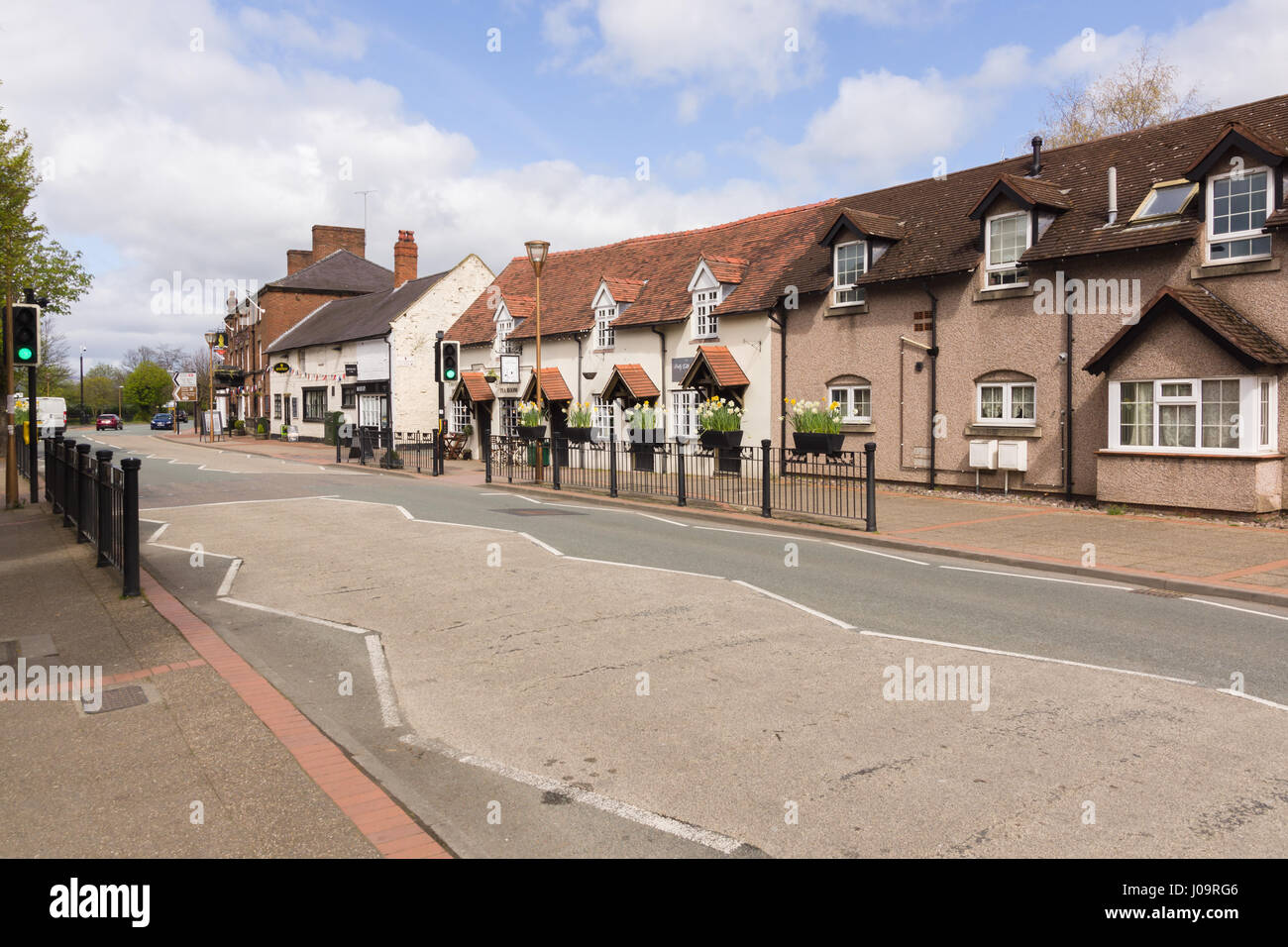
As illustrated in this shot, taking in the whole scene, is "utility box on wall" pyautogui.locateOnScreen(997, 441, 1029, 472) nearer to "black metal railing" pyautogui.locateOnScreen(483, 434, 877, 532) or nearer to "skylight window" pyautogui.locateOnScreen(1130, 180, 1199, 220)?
"black metal railing" pyautogui.locateOnScreen(483, 434, 877, 532)

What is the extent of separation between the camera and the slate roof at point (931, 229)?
18.2 meters

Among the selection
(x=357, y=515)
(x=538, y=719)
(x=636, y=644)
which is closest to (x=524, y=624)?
(x=636, y=644)

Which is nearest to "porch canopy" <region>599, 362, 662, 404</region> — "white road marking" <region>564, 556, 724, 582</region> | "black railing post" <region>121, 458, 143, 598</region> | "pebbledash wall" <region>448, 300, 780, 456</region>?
"pebbledash wall" <region>448, 300, 780, 456</region>

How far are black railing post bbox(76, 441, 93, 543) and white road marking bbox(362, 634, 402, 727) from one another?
6845 millimetres

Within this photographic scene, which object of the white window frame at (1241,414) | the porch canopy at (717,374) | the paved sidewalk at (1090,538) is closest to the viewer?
the paved sidewalk at (1090,538)

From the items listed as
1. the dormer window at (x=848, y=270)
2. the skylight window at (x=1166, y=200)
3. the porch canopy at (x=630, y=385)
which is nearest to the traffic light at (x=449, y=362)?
the porch canopy at (x=630, y=385)

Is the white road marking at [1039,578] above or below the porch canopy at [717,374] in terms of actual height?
below

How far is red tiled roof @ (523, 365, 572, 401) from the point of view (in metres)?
32.8

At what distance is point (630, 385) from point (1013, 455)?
12.5m

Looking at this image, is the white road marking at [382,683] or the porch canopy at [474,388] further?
the porch canopy at [474,388]

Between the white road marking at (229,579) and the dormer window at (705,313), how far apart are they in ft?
58.0

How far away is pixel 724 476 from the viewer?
69.6ft

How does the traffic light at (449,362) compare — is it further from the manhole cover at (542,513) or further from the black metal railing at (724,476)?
the manhole cover at (542,513)

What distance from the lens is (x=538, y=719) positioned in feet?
Answer: 19.8
